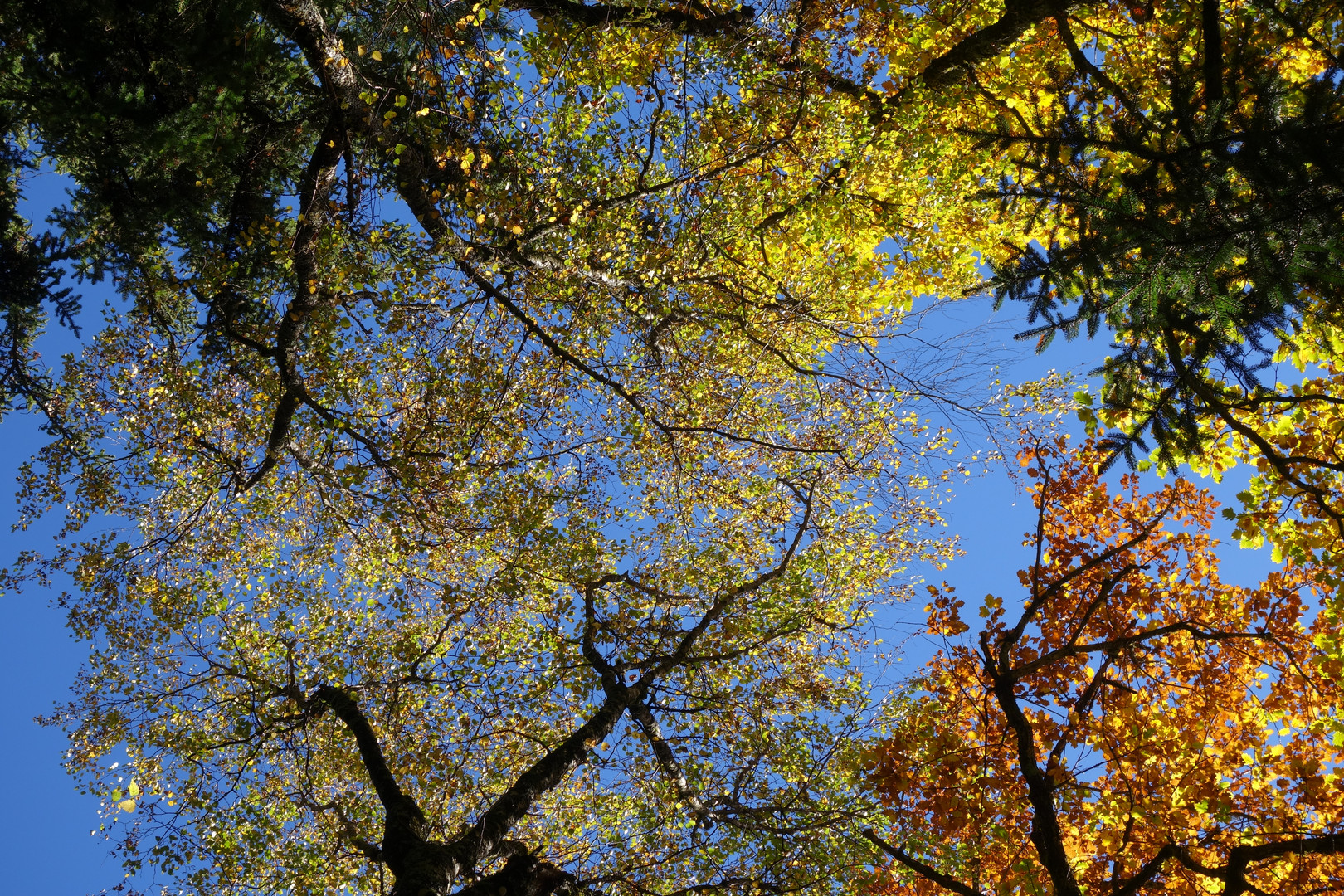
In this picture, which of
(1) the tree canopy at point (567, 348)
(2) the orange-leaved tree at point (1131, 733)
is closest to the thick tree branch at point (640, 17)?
(1) the tree canopy at point (567, 348)

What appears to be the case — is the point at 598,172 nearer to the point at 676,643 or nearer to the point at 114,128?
the point at 114,128

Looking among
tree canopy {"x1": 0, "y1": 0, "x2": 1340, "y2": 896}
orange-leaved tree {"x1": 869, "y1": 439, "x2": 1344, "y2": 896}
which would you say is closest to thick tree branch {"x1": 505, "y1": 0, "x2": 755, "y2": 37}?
tree canopy {"x1": 0, "y1": 0, "x2": 1340, "y2": 896}

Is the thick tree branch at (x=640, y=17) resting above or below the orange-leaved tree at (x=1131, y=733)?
above

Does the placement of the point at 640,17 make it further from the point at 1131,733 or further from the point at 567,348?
the point at 1131,733

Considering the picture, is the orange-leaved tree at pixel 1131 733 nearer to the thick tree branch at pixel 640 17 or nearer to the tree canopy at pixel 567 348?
the tree canopy at pixel 567 348

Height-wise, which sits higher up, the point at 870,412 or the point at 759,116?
the point at 759,116

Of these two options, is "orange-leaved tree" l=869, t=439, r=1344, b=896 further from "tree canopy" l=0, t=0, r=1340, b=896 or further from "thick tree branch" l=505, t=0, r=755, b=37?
"thick tree branch" l=505, t=0, r=755, b=37

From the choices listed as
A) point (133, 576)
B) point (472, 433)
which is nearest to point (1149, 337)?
point (472, 433)

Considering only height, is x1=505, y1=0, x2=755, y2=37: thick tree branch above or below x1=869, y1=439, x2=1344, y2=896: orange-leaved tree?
above

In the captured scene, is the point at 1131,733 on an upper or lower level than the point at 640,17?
lower

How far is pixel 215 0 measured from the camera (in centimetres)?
607

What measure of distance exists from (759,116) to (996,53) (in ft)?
11.8

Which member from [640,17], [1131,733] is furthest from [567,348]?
[1131,733]

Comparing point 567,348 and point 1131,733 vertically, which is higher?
point 567,348
